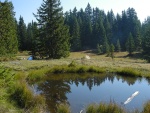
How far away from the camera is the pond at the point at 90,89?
39.8 ft

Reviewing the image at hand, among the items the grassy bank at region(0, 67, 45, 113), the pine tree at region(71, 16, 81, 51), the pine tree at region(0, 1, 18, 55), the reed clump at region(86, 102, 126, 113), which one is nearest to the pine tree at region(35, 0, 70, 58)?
the pine tree at region(0, 1, 18, 55)

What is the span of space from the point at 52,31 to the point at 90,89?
21.7 m

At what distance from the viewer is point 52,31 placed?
3594 centimetres

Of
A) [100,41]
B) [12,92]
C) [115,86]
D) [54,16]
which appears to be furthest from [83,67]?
[100,41]

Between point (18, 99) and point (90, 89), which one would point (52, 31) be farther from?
point (18, 99)

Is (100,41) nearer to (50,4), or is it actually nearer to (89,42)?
(89,42)

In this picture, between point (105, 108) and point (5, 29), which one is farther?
point (5, 29)

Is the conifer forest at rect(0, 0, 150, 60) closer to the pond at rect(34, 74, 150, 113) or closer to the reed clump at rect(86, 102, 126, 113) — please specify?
the pond at rect(34, 74, 150, 113)

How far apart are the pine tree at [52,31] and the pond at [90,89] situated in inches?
631

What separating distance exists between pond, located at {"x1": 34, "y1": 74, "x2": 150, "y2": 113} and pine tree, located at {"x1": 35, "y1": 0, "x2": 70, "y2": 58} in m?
16.0

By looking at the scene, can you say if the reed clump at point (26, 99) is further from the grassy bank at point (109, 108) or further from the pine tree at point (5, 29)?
the pine tree at point (5, 29)

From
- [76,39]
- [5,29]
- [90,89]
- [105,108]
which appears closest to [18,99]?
[105,108]

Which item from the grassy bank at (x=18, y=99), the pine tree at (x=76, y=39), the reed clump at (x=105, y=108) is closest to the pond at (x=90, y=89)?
the grassy bank at (x=18, y=99)

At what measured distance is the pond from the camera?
12.1m
